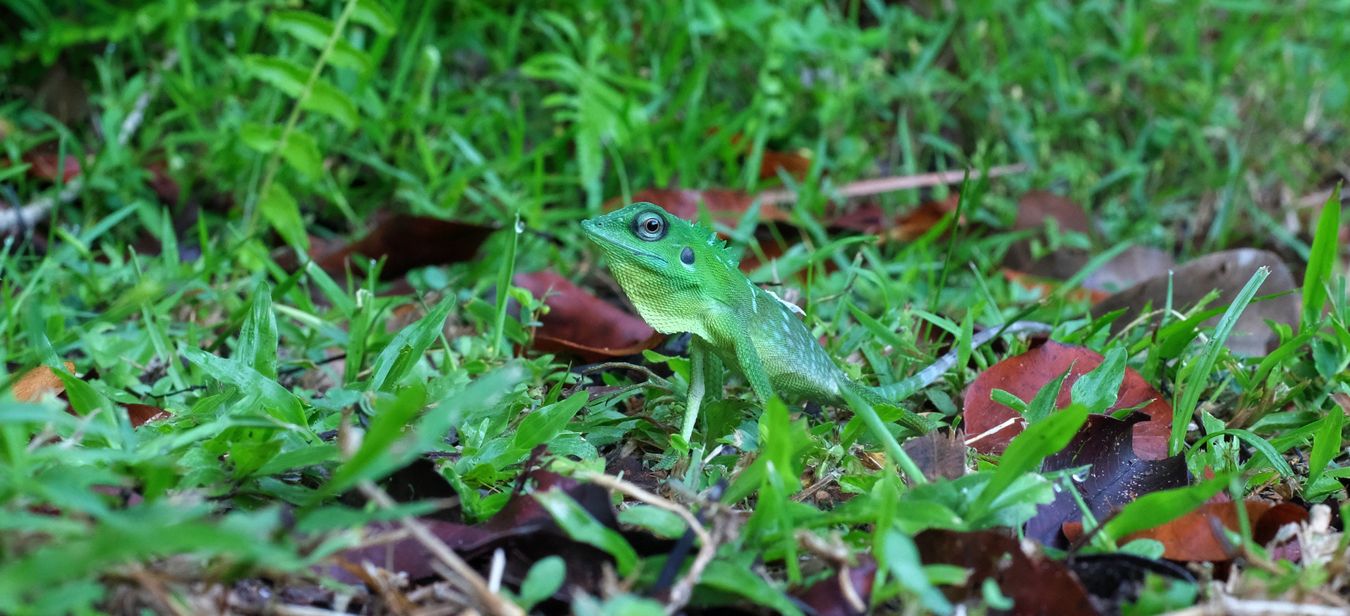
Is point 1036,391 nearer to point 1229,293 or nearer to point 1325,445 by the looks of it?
point 1325,445

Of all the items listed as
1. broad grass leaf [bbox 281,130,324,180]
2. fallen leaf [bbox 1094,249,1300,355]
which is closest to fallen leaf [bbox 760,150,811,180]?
fallen leaf [bbox 1094,249,1300,355]

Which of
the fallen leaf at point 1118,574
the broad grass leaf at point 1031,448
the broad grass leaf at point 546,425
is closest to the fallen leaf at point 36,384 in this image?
the broad grass leaf at point 546,425

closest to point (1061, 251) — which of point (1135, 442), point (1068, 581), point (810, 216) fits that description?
point (810, 216)

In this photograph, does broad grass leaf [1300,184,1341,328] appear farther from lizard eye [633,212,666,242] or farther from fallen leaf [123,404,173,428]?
fallen leaf [123,404,173,428]

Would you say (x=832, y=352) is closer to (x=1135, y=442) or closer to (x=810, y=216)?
(x=1135, y=442)

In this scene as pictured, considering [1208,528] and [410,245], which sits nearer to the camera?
[1208,528]

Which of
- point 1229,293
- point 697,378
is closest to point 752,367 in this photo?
point 697,378
